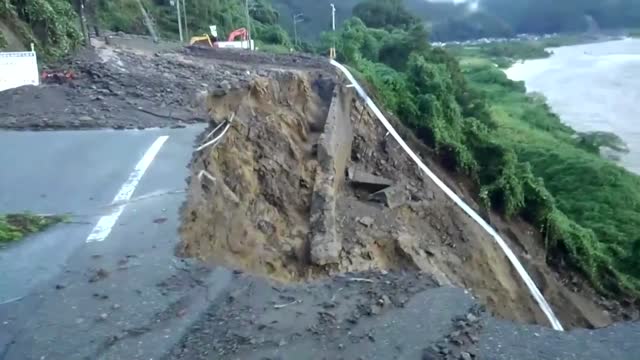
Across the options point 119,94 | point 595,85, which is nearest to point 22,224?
point 119,94

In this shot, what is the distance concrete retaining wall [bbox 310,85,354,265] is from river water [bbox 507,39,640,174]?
2652 centimetres

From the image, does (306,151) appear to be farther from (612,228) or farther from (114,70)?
(612,228)

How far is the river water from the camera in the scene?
49.1 metres

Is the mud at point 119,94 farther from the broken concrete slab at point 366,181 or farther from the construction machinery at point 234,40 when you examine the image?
the construction machinery at point 234,40

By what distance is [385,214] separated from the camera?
14.3 m

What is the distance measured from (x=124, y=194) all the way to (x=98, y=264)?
195 centimetres

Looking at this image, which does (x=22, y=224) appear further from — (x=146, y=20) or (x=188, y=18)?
(x=188, y=18)

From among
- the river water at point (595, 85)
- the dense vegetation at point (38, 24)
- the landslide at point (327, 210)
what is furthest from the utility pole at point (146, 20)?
the river water at point (595, 85)

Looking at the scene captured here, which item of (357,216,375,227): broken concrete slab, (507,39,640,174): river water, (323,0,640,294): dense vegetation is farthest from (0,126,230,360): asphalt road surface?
(507,39,640,174): river water

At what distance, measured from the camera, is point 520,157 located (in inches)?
1340

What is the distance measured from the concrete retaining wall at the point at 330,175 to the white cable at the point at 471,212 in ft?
3.41

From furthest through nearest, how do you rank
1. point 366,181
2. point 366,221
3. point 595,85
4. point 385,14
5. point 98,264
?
point 595,85, point 385,14, point 366,181, point 366,221, point 98,264

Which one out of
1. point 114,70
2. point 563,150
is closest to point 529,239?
point 114,70

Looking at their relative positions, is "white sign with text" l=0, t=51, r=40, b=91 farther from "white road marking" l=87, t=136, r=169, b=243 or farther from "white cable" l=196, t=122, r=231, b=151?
"white road marking" l=87, t=136, r=169, b=243
